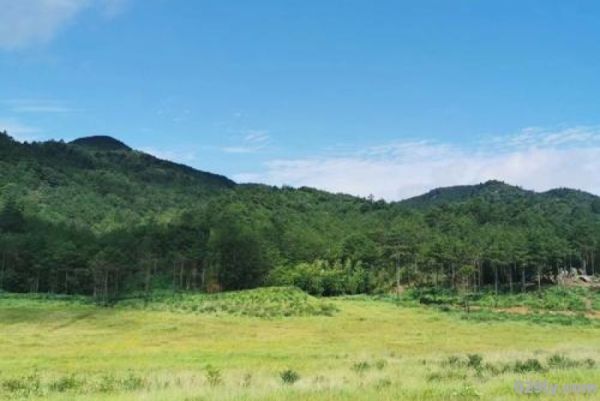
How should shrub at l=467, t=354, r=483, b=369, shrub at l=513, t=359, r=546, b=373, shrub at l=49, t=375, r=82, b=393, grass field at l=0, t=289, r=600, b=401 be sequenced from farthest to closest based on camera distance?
shrub at l=467, t=354, r=483, b=369, shrub at l=513, t=359, r=546, b=373, shrub at l=49, t=375, r=82, b=393, grass field at l=0, t=289, r=600, b=401

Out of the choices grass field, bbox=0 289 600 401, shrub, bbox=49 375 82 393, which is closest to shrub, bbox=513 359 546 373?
grass field, bbox=0 289 600 401

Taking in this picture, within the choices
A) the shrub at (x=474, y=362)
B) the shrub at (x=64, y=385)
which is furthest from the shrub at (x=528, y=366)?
the shrub at (x=64, y=385)

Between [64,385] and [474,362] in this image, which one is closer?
[64,385]

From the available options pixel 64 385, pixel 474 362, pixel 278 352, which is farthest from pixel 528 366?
pixel 278 352

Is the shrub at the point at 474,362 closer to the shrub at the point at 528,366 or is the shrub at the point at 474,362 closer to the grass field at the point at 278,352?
the grass field at the point at 278,352

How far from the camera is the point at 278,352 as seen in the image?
40344 millimetres

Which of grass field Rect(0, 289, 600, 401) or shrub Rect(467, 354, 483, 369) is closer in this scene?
grass field Rect(0, 289, 600, 401)

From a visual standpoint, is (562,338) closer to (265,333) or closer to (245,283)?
(265,333)

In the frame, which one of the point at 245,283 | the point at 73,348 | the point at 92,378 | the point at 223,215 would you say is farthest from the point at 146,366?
the point at 223,215

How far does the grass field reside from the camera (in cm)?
1616

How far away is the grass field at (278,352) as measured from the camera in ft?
53.0

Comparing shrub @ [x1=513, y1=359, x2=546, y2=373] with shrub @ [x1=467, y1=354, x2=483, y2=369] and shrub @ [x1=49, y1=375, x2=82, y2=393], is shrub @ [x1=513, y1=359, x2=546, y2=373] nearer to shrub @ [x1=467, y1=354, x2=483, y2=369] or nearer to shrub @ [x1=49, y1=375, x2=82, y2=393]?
shrub @ [x1=467, y1=354, x2=483, y2=369]

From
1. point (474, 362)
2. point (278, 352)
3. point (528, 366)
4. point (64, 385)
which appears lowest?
point (278, 352)

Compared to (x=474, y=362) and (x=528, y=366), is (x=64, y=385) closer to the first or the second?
(x=474, y=362)
